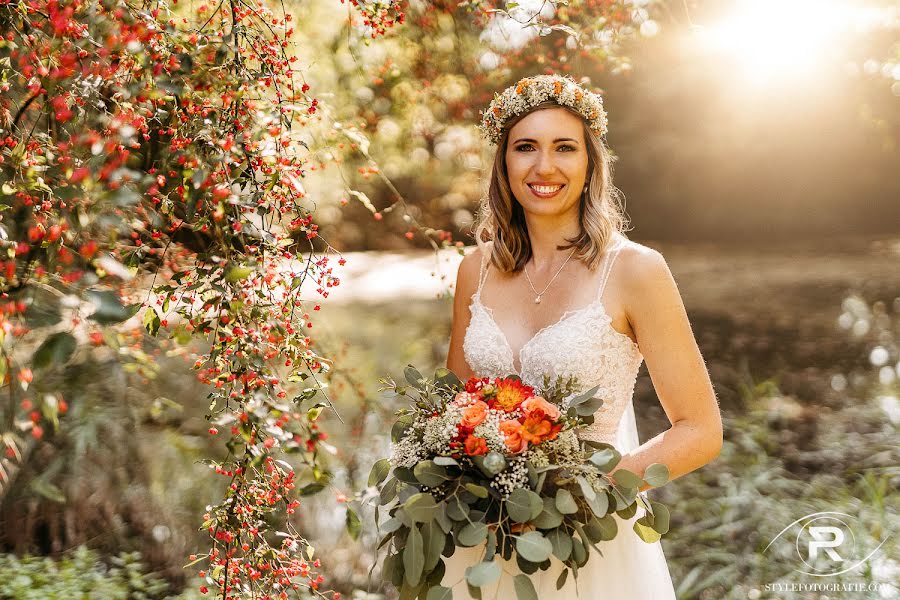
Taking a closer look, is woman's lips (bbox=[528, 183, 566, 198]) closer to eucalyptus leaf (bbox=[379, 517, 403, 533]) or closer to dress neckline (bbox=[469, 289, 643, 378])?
dress neckline (bbox=[469, 289, 643, 378])

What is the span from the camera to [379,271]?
411 inches

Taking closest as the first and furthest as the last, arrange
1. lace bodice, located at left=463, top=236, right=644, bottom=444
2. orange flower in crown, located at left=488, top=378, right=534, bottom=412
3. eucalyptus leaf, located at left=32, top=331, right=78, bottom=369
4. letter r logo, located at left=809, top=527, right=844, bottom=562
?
eucalyptus leaf, located at left=32, top=331, right=78, bottom=369
orange flower in crown, located at left=488, top=378, right=534, bottom=412
lace bodice, located at left=463, top=236, right=644, bottom=444
letter r logo, located at left=809, top=527, right=844, bottom=562

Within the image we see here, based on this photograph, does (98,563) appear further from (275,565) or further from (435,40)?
(435,40)

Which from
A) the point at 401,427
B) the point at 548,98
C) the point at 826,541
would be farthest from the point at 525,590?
the point at 826,541

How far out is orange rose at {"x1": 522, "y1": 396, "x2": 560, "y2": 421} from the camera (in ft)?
5.76

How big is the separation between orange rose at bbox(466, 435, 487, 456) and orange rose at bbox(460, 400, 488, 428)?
4cm

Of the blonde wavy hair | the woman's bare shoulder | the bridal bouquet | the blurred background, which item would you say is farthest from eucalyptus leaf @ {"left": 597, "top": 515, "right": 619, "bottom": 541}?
the blurred background

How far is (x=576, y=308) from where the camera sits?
2262 mm

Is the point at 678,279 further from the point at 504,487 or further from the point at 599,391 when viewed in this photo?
the point at 504,487

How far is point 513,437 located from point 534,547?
0.85 feet

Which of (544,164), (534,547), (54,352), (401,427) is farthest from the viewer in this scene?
(544,164)

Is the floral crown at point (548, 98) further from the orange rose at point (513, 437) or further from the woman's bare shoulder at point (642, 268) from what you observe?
the orange rose at point (513, 437)

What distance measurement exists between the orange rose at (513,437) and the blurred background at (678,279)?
1.18 metres

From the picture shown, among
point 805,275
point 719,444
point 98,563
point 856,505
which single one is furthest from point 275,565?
point 805,275
